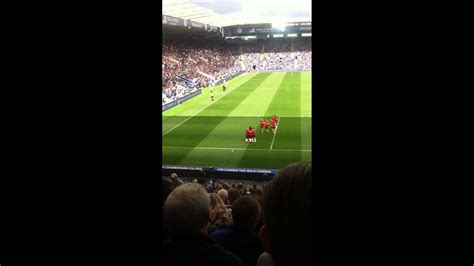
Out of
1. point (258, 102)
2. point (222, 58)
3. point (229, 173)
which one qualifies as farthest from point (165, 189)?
point (222, 58)

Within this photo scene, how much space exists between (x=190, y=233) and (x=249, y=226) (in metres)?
0.57

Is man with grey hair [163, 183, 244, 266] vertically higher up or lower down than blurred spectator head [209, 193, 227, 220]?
higher up

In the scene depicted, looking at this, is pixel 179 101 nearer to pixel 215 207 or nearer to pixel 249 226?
pixel 215 207

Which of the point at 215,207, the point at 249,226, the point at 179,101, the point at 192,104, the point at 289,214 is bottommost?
the point at 215,207

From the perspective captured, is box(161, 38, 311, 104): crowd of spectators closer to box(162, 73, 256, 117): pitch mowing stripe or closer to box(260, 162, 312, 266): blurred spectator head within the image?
box(162, 73, 256, 117): pitch mowing stripe

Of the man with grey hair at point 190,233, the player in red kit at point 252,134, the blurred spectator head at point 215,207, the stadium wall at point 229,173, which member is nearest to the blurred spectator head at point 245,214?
the man with grey hair at point 190,233

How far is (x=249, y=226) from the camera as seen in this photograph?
86.6 inches

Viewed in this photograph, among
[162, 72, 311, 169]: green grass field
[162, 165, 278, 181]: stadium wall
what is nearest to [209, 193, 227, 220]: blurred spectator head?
[162, 165, 278, 181]: stadium wall

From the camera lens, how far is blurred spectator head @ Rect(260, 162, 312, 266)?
1192 mm

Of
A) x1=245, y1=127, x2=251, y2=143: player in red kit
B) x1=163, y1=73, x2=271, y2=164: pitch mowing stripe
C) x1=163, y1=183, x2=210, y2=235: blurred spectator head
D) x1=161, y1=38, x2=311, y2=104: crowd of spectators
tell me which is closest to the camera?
x1=163, y1=183, x2=210, y2=235: blurred spectator head
